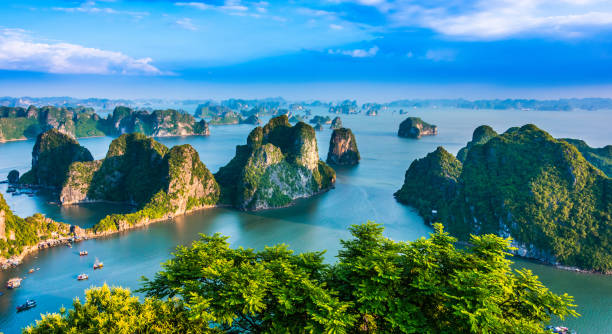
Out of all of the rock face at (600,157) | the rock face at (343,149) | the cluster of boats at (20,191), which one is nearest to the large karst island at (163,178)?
the cluster of boats at (20,191)

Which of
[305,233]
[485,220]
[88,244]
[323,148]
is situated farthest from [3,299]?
[323,148]

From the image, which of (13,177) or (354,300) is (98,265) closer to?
(354,300)

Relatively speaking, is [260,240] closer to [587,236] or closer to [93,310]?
[93,310]

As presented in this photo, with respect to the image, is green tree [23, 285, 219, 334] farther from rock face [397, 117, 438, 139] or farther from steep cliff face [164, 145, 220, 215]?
rock face [397, 117, 438, 139]

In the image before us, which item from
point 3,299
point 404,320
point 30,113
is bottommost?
point 3,299

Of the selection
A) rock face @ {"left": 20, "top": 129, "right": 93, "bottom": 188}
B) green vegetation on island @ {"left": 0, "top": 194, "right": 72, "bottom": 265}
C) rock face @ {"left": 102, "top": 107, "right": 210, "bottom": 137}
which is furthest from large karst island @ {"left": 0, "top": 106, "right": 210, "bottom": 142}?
green vegetation on island @ {"left": 0, "top": 194, "right": 72, "bottom": 265}

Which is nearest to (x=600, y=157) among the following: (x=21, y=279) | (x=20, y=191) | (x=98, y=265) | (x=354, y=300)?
(x=354, y=300)

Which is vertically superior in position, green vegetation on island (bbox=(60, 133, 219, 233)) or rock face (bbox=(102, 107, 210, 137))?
rock face (bbox=(102, 107, 210, 137))
